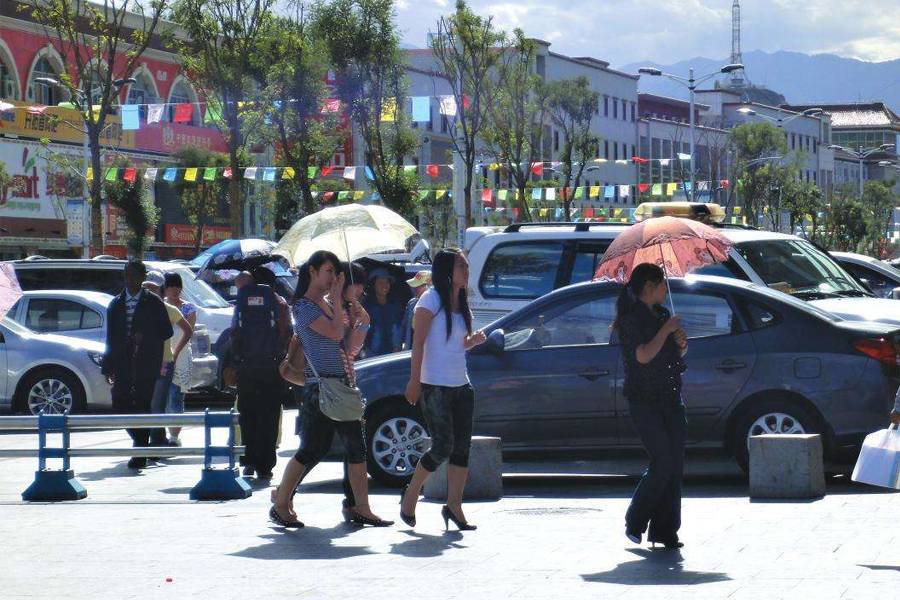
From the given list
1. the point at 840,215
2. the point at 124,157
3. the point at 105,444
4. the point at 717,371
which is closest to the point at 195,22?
the point at 124,157

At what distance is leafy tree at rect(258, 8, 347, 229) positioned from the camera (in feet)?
143

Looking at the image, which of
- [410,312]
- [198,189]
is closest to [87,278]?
[410,312]

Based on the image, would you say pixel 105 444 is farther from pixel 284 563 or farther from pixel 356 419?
pixel 284 563

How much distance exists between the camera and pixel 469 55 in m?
52.9

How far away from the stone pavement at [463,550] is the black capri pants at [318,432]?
47cm

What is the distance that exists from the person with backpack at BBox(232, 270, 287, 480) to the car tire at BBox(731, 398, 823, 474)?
11.9ft

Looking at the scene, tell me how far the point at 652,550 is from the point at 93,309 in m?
13.3

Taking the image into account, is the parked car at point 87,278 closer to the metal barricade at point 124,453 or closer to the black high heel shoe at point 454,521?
the metal barricade at point 124,453

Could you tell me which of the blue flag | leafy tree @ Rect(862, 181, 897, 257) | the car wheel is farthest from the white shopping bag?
leafy tree @ Rect(862, 181, 897, 257)

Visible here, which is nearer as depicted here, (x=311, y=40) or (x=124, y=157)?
(x=311, y=40)

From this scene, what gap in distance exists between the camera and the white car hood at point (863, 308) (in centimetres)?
1498

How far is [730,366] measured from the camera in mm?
12289

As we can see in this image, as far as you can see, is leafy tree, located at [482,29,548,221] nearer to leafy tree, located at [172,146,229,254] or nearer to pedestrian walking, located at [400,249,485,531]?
leafy tree, located at [172,146,229,254]

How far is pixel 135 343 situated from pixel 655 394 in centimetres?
648
